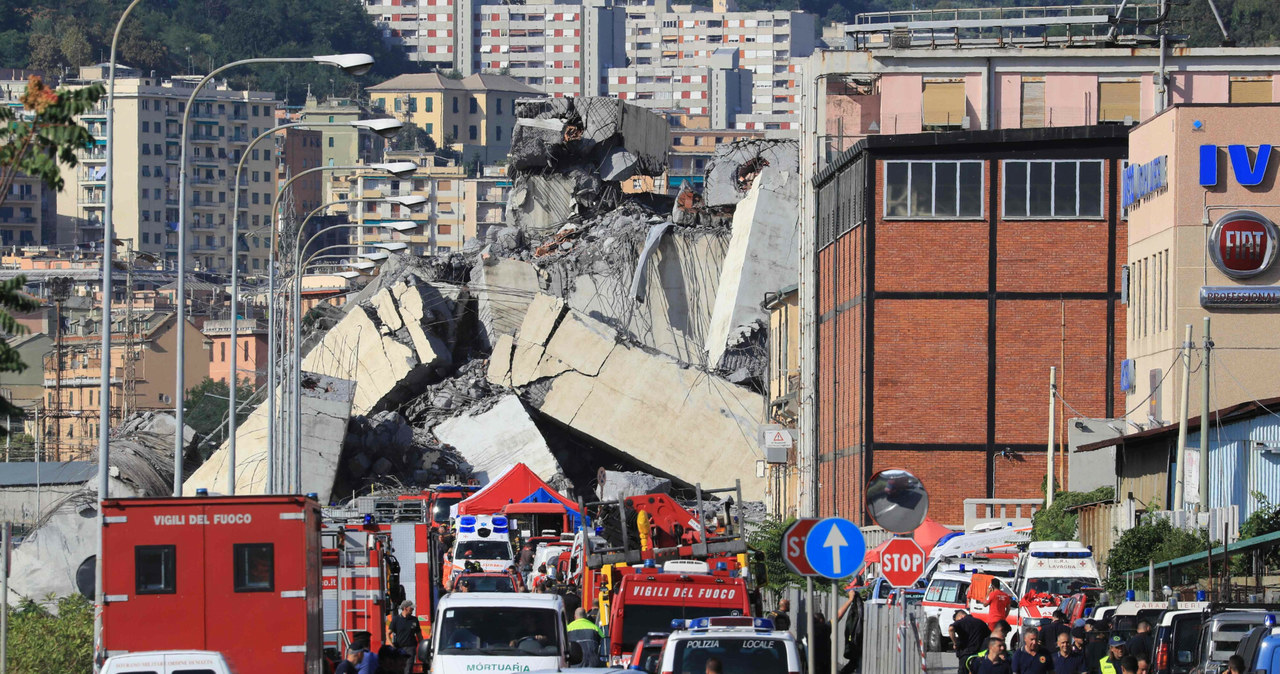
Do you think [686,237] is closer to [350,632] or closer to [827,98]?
[827,98]

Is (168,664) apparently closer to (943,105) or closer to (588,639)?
(588,639)

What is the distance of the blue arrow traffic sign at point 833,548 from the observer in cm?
1731

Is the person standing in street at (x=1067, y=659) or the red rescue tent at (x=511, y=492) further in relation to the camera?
the red rescue tent at (x=511, y=492)

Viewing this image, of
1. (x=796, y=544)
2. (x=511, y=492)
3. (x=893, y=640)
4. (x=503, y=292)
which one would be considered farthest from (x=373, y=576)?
(x=503, y=292)

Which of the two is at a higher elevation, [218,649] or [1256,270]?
[1256,270]

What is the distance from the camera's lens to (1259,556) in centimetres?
2961

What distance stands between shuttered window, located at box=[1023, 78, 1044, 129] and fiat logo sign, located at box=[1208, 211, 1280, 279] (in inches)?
824

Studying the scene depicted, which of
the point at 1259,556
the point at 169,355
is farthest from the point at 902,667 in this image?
the point at 169,355

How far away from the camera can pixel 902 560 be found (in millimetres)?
18297

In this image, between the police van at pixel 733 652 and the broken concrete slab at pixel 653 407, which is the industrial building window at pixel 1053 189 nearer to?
the broken concrete slab at pixel 653 407

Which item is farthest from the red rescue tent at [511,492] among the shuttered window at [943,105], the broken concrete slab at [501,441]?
the shuttered window at [943,105]

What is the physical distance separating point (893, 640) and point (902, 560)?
4561 mm

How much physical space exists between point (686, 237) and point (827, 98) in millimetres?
12014

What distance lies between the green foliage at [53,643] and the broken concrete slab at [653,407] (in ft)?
121
